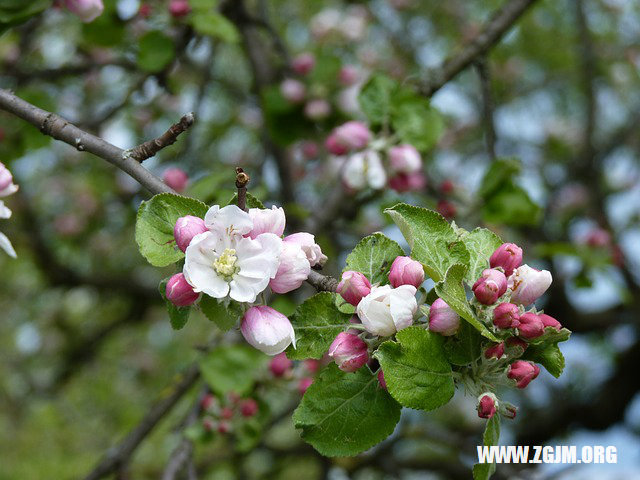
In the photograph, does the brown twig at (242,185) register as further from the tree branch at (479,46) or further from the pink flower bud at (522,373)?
the tree branch at (479,46)

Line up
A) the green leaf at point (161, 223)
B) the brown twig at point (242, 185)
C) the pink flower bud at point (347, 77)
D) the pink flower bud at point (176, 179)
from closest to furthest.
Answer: the brown twig at point (242, 185) < the green leaf at point (161, 223) < the pink flower bud at point (176, 179) < the pink flower bud at point (347, 77)

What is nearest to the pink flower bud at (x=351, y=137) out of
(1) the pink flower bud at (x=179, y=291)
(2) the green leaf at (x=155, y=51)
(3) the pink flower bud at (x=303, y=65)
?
(2) the green leaf at (x=155, y=51)

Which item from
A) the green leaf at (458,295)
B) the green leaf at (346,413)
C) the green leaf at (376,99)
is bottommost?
the green leaf at (376,99)

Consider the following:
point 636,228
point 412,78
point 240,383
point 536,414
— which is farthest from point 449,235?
point 536,414

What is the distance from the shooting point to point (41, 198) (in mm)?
4094

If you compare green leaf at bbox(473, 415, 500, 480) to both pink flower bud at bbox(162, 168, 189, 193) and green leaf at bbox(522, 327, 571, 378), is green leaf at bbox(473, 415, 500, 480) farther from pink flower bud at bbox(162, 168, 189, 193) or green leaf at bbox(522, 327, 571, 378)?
pink flower bud at bbox(162, 168, 189, 193)

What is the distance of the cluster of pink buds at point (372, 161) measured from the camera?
1.56 metres

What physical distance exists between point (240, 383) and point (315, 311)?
833 mm

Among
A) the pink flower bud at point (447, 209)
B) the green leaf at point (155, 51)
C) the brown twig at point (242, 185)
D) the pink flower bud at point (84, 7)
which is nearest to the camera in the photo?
the brown twig at point (242, 185)

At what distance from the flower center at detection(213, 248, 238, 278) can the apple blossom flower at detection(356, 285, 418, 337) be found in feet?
0.48

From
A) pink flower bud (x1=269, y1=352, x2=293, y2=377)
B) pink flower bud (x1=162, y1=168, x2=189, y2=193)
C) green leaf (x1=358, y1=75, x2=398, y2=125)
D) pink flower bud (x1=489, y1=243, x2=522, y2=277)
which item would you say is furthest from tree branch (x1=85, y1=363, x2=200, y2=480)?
pink flower bud (x1=489, y1=243, x2=522, y2=277)

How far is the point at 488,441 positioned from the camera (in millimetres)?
775

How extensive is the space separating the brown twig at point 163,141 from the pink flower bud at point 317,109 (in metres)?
1.25

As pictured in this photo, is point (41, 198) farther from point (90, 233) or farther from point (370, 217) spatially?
point (370, 217)
